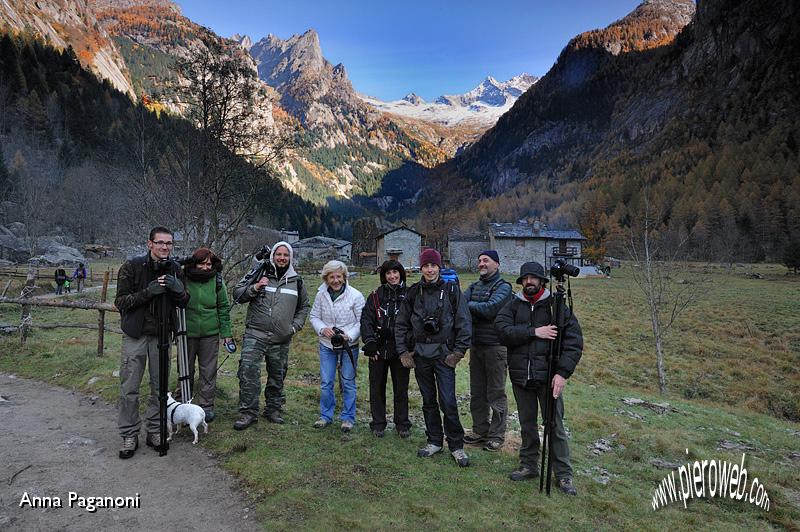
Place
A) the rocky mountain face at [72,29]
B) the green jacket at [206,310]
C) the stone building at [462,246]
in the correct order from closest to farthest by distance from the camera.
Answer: the green jacket at [206,310], the stone building at [462,246], the rocky mountain face at [72,29]

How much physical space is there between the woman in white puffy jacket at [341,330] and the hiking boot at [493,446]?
185 cm

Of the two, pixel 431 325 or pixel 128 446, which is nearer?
pixel 128 446

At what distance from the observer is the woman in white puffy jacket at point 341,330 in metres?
5.55

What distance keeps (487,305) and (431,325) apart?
3.26ft

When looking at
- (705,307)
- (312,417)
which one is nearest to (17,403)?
(312,417)

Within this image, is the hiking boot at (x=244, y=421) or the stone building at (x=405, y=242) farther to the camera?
the stone building at (x=405, y=242)

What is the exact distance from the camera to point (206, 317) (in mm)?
5312

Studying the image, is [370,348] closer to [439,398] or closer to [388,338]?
[388,338]

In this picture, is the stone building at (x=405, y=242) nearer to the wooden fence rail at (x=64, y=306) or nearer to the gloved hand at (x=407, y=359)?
the wooden fence rail at (x=64, y=306)

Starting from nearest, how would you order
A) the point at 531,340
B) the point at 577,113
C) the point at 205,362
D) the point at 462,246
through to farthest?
the point at 531,340 → the point at 205,362 → the point at 462,246 → the point at 577,113

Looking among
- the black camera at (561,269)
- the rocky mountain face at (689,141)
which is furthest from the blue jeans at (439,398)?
the rocky mountain face at (689,141)

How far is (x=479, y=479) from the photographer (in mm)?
4324

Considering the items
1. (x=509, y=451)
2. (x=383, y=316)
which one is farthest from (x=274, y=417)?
(x=509, y=451)

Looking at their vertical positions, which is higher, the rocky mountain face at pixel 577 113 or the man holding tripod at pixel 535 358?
the rocky mountain face at pixel 577 113
